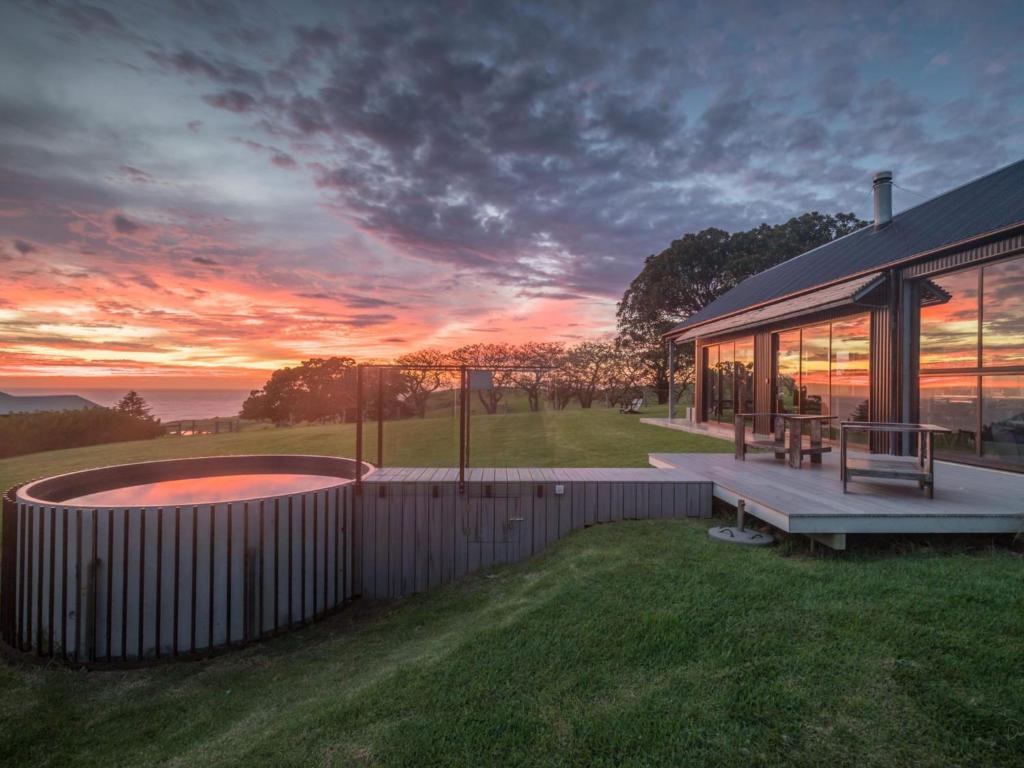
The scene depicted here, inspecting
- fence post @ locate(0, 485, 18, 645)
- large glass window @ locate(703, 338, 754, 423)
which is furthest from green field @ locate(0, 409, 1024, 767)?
large glass window @ locate(703, 338, 754, 423)

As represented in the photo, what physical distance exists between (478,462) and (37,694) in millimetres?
6259

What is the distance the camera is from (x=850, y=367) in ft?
27.4

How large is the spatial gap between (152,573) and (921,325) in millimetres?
9922

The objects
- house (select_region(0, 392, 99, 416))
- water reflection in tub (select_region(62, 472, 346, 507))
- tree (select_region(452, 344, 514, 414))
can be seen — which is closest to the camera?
water reflection in tub (select_region(62, 472, 346, 507))

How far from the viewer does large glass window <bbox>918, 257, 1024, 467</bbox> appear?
593 centimetres

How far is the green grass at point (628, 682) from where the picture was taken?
1974mm

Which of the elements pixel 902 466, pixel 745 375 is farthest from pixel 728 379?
pixel 902 466

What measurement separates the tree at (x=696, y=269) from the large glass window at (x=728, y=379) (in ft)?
24.4

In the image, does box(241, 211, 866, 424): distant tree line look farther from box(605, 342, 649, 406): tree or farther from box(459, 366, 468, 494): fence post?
box(459, 366, 468, 494): fence post

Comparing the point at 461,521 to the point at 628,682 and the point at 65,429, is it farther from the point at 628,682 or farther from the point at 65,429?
the point at 65,429

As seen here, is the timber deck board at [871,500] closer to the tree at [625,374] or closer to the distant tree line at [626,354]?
the distant tree line at [626,354]

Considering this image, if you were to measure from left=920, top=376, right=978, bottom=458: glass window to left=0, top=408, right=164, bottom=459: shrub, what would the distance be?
25.6 meters

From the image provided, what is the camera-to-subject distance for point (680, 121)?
10.6m

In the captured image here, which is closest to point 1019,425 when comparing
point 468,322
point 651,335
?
point 468,322
